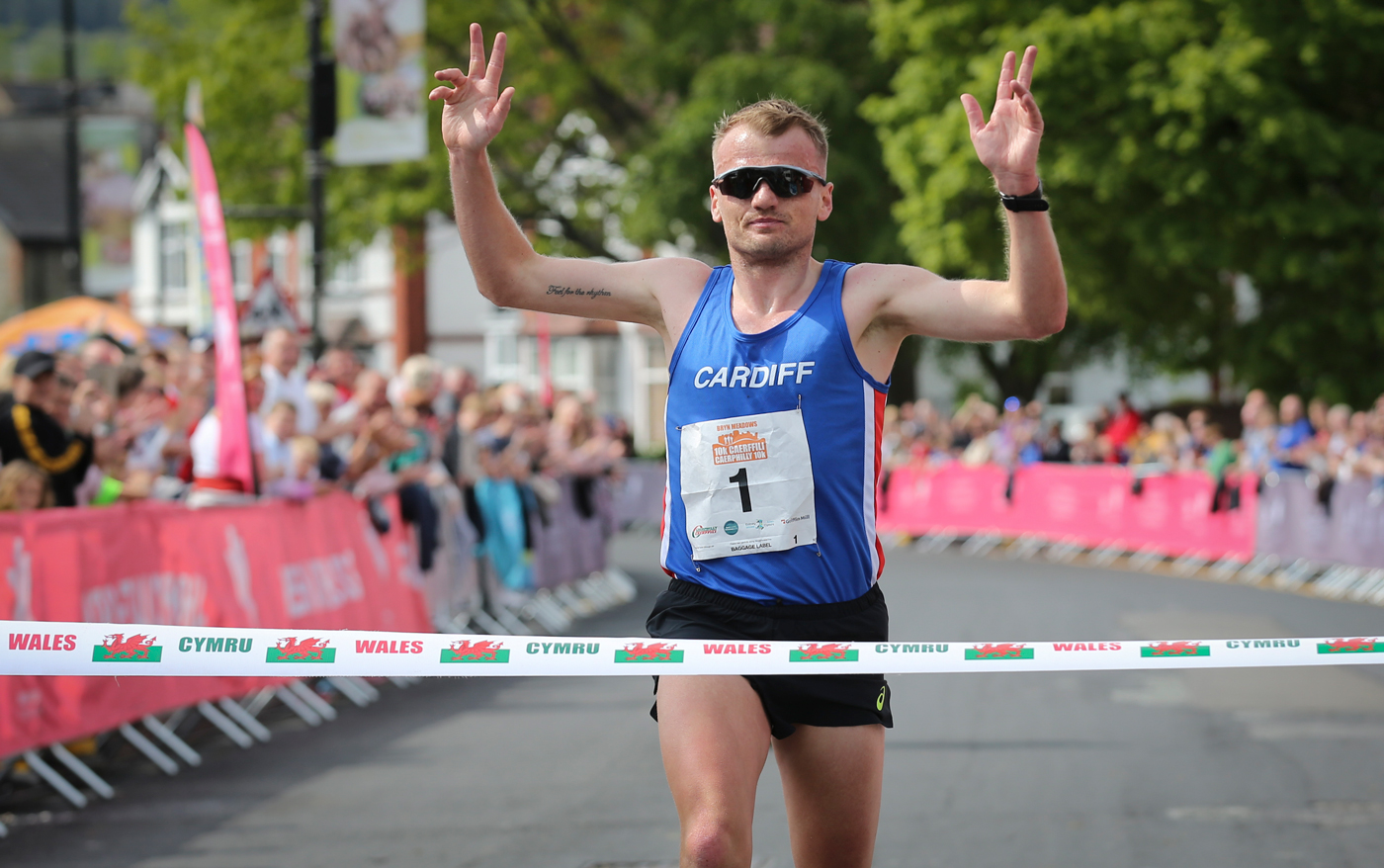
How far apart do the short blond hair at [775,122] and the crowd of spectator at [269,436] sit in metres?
4.81

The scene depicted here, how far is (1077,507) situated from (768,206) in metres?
17.4

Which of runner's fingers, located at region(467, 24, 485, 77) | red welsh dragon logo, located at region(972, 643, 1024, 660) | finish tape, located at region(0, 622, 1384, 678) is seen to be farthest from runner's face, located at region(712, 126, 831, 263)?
red welsh dragon logo, located at region(972, 643, 1024, 660)

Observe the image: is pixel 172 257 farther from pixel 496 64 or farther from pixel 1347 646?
pixel 1347 646

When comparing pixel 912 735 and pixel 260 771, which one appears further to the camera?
pixel 912 735

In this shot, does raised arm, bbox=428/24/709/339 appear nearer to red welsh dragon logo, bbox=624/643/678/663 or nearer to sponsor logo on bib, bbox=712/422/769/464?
sponsor logo on bib, bbox=712/422/769/464

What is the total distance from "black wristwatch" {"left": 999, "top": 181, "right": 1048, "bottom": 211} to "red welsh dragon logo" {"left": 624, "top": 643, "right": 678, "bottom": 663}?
1.20m

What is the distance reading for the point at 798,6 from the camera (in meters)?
26.2

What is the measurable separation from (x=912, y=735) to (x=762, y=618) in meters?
4.93

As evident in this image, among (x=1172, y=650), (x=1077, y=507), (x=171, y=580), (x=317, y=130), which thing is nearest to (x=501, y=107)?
(x=1172, y=650)

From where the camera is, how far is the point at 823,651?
11.3ft

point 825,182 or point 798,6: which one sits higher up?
point 798,6

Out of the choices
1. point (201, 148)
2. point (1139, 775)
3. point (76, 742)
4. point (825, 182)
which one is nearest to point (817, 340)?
point (825, 182)

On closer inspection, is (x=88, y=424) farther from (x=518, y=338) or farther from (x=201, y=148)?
(x=518, y=338)

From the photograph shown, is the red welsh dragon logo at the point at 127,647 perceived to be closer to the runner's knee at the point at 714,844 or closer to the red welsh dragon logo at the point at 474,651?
the red welsh dragon logo at the point at 474,651
